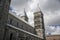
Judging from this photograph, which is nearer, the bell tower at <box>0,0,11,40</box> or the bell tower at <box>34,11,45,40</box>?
the bell tower at <box>0,0,11,40</box>

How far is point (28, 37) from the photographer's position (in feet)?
93.7

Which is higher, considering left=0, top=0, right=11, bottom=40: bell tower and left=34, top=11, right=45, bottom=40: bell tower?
left=0, top=0, right=11, bottom=40: bell tower

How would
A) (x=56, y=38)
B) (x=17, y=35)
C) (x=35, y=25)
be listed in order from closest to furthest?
(x=17, y=35), (x=35, y=25), (x=56, y=38)

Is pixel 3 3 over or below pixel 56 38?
over

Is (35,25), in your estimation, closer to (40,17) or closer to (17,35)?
(40,17)

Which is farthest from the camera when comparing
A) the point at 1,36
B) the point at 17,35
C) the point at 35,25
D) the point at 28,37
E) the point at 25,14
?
the point at 25,14

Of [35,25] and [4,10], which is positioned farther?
[35,25]

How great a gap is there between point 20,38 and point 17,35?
167 cm

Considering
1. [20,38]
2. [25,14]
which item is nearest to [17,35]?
[20,38]

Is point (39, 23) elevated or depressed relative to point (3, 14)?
depressed

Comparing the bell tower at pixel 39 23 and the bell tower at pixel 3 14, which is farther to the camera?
the bell tower at pixel 39 23

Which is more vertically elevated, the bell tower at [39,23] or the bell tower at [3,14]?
the bell tower at [3,14]

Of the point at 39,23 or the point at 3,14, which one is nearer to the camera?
the point at 3,14

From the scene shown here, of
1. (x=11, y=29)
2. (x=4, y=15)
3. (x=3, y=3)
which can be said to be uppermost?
(x=3, y=3)
